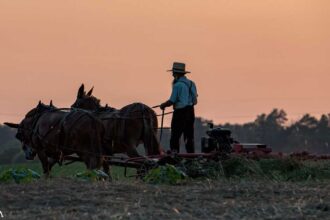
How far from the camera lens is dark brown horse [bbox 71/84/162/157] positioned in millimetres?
21406

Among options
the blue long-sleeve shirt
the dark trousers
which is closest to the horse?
the dark trousers

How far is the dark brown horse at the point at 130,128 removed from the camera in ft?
70.2

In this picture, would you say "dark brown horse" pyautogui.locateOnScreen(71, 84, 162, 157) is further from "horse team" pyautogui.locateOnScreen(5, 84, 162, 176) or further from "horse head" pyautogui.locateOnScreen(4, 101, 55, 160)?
"horse head" pyautogui.locateOnScreen(4, 101, 55, 160)

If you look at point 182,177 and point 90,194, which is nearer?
point 90,194

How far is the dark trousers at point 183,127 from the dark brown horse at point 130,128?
175cm

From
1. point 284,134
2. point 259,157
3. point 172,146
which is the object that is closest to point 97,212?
point 259,157

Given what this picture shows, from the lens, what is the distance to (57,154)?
20.7m

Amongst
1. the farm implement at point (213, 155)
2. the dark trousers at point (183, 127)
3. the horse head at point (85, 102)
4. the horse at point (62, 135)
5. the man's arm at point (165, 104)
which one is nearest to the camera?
the farm implement at point (213, 155)

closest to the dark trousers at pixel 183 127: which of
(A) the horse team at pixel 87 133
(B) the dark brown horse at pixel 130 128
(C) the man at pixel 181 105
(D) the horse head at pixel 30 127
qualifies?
(C) the man at pixel 181 105

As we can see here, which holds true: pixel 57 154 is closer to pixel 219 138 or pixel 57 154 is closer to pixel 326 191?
pixel 219 138

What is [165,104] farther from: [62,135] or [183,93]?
[62,135]

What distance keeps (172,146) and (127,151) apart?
8.09 feet

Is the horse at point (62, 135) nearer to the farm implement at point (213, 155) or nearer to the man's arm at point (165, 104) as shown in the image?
the farm implement at point (213, 155)

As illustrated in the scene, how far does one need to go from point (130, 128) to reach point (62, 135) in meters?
2.05
